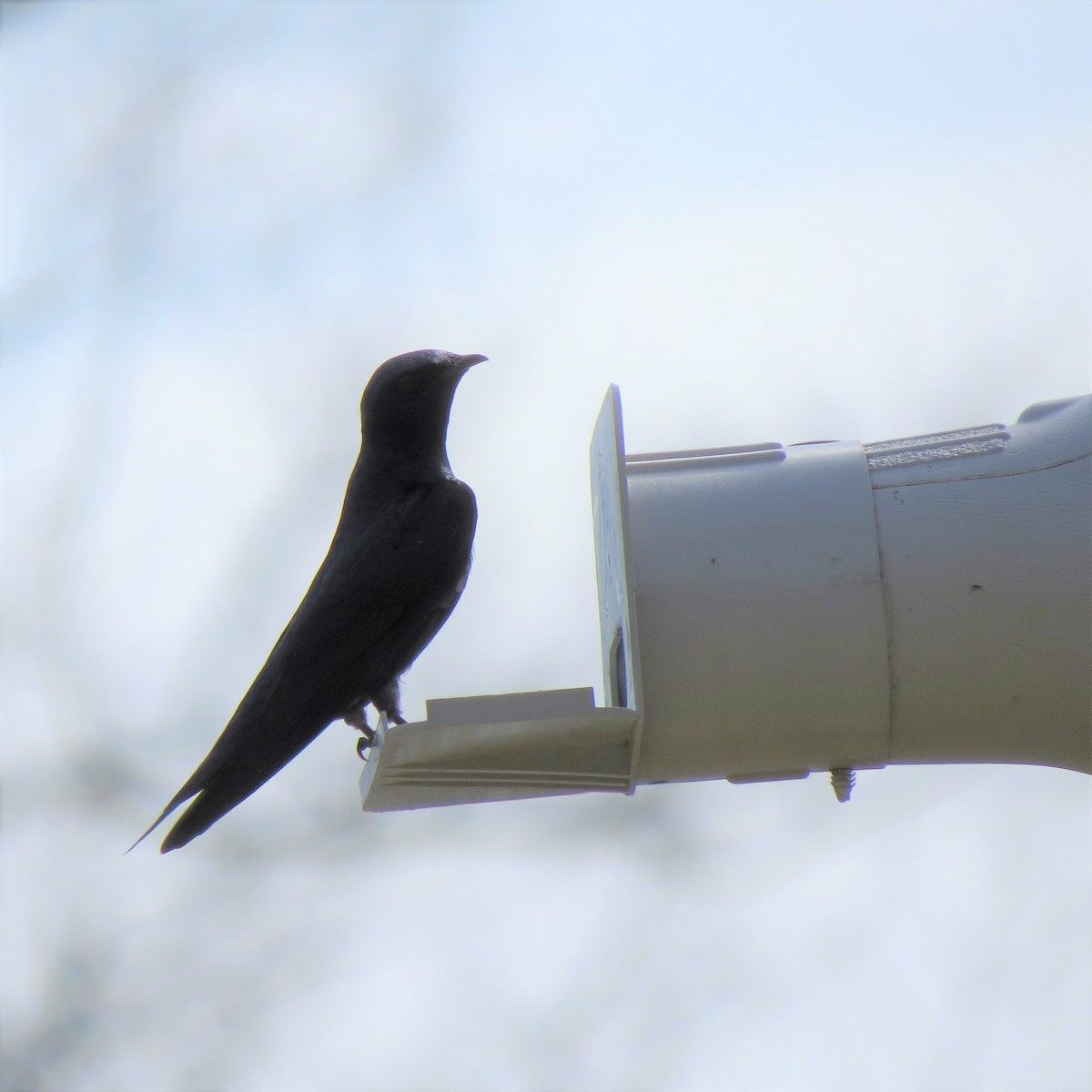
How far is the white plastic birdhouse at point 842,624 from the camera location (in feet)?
7.66

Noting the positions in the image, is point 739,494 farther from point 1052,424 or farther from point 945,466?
point 1052,424

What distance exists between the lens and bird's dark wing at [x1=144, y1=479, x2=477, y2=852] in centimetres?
386

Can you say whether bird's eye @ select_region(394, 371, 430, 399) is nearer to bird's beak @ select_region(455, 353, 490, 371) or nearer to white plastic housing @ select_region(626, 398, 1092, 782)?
bird's beak @ select_region(455, 353, 490, 371)

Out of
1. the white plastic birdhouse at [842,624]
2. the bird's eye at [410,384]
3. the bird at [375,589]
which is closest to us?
the white plastic birdhouse at [842,624]

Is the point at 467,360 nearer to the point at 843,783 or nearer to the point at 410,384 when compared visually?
the point at 410,384

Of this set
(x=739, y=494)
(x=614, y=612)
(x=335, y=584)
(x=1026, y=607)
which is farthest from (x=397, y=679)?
(x=1026, y=607)

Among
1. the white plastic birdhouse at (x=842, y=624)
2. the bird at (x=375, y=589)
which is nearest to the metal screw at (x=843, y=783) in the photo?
the white plastic birdhouse at (x=842, y=624)

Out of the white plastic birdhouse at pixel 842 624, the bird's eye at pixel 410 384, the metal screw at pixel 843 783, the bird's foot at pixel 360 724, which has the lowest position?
the bird's foot at pixel 360 724

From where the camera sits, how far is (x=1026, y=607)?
7.67ft

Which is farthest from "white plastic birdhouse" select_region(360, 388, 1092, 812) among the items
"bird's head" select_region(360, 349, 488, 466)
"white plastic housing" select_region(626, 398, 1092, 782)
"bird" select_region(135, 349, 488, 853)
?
"bird's head" select_region(360, 349, 488, 466)

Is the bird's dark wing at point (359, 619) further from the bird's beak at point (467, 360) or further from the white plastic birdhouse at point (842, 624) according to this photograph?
the white plastic birdhouse at point (842, 624)

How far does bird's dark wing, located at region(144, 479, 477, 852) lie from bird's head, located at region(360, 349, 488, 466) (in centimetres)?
16

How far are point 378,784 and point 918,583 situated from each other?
108 cm

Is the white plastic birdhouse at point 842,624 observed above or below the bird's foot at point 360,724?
above
